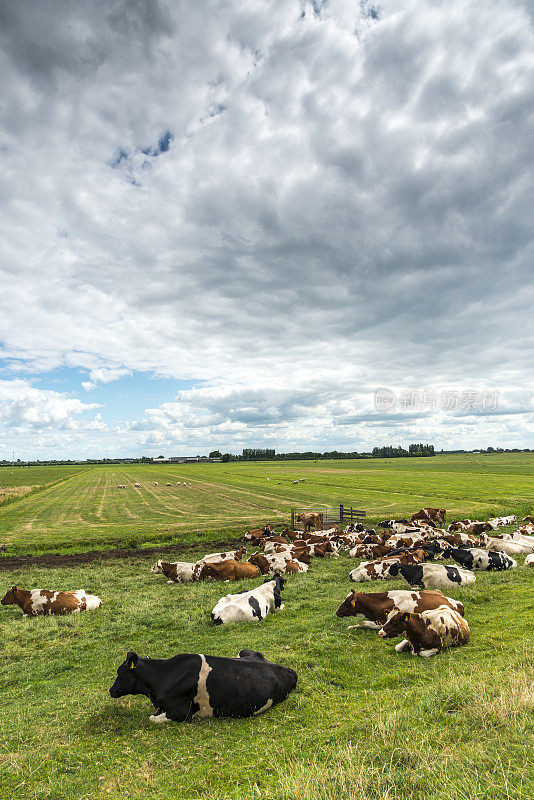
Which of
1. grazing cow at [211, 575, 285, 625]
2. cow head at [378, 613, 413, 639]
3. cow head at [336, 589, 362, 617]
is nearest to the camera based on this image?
cow head at [378, 613, 413, 639]

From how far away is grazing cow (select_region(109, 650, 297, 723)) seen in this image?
658 centimetres

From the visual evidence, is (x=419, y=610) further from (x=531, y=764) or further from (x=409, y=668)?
(x=531, y=764)

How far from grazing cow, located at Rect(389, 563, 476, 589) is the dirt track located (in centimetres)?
1169

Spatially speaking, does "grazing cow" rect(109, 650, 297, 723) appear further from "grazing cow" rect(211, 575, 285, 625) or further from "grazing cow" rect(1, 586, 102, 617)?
"grazing cow" rect(1, 586, 102, 617)

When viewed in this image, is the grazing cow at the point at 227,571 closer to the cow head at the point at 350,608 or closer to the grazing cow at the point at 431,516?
the cow head at the point at 350,608

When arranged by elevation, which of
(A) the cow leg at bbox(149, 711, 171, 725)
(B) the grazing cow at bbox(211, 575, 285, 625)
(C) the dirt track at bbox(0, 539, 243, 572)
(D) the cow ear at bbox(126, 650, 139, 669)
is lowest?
(C) the dirt track at bbox(0, 539, 243, 572)

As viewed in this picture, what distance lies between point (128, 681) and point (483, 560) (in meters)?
14.5

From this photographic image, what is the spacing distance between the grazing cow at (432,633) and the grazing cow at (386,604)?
4.01ft

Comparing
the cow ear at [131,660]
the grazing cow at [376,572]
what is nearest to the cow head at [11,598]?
A: the cow ear at [131,660]

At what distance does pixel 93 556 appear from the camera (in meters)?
21.5

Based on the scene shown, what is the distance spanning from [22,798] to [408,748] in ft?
15.0

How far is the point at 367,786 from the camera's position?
3957 mm

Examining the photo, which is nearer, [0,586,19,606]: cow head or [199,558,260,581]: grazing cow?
[0,586,19,606]: cow head

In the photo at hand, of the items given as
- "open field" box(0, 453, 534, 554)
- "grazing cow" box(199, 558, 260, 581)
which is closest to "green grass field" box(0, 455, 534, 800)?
"grazing cow" box(199, 558, 260, 581)
